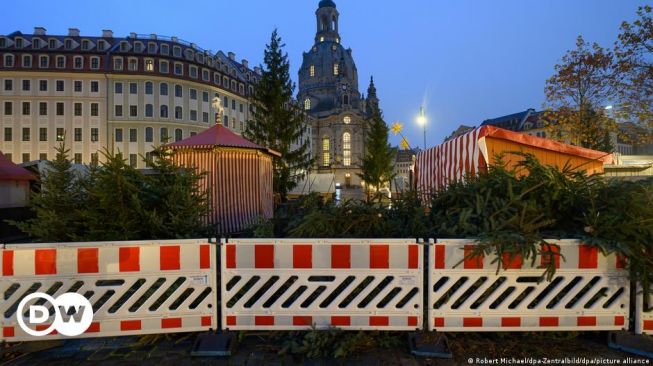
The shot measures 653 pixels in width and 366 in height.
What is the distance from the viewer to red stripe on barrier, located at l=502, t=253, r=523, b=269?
366cm

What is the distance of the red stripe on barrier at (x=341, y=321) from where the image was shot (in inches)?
149

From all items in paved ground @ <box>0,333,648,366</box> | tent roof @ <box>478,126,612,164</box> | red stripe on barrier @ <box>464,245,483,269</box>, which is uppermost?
tent roof @ <box>478,126,612,164</box>

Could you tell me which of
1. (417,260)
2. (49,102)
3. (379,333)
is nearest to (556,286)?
(417,260)

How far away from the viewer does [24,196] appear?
1551cm

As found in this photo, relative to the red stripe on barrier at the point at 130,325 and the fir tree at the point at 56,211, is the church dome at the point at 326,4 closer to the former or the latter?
the fir tree at the point at 56,211

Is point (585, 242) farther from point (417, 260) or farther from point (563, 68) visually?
point (563, 68)

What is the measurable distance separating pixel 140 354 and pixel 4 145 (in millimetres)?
60330

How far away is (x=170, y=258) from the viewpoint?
146 inches

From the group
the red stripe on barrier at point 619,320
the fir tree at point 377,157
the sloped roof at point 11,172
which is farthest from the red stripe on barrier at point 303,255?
the fir tree at point 377,157

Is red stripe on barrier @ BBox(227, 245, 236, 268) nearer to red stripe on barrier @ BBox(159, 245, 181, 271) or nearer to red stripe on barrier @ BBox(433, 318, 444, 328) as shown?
red stripe on barrier @ BBox(159, 245, 181, 271)

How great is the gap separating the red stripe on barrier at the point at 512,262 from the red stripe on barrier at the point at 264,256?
2556 mm

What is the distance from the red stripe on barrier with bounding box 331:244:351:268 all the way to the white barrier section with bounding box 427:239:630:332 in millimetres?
922

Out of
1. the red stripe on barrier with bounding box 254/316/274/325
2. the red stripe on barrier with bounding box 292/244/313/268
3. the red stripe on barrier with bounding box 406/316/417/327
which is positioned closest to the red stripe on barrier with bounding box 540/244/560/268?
the red stripe on barrier with bounding box 406/316/417/327

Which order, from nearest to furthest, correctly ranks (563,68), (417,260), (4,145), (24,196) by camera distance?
(417,260) → (24,196) → (563,68) → (4,145)
